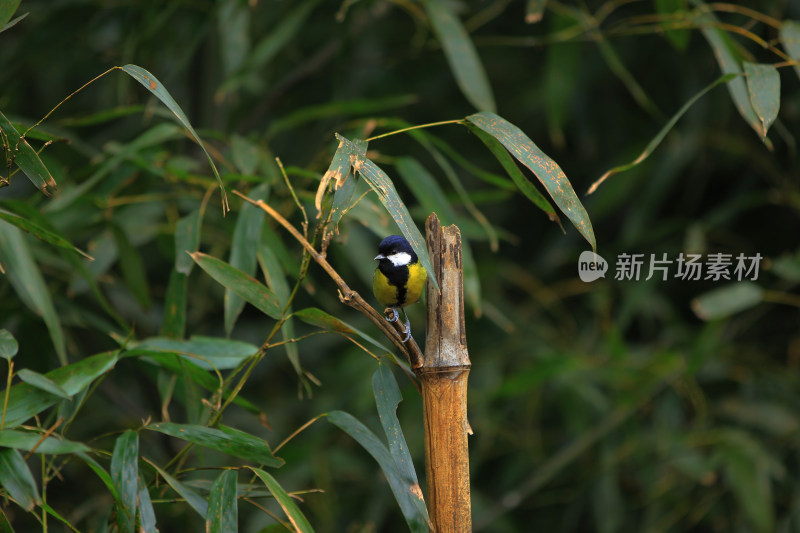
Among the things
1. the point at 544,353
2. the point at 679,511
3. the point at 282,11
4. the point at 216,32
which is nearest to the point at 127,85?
the point at 216,32

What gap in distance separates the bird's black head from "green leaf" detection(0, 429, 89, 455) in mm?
321

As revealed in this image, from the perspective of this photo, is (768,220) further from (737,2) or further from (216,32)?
(216,32)

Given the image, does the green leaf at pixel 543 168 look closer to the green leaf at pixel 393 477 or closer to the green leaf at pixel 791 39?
the green leaf at pixel 393 477

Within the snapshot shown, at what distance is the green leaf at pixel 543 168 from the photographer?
672 mm

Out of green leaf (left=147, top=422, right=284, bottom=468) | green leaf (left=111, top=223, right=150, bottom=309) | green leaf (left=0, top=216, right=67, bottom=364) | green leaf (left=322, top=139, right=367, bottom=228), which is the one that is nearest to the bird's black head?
green leaf (left=322, top=139, right=367, bottom=228)

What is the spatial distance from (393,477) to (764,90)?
23.2 inches

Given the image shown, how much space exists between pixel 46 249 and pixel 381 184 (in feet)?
2.53

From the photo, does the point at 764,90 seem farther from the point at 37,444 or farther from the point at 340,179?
the point at 37,444

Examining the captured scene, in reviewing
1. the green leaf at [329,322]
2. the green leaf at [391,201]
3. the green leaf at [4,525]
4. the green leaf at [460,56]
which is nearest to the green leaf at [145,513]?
the green leaf at [4,525]

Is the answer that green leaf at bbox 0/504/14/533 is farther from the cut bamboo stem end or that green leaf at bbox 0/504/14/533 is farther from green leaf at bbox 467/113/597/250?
green leaf at bbox 467/113/597/250

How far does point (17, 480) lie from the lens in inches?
25.8

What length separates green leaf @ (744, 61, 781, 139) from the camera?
2.71ft

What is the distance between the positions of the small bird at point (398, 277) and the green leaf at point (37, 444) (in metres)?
0.30

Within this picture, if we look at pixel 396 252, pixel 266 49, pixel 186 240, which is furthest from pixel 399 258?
pixel 266 49
